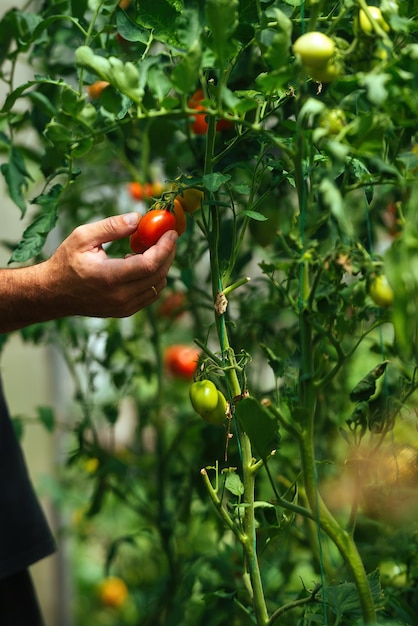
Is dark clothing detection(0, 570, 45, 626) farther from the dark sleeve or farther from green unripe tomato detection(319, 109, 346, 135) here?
green unripe tomato detection(319, 109, 346, 135)

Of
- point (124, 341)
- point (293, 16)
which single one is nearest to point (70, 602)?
point (124, 341)

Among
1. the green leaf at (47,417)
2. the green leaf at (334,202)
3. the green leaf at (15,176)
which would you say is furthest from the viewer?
the green leaf at (47,417)

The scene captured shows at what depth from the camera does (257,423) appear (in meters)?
0.79

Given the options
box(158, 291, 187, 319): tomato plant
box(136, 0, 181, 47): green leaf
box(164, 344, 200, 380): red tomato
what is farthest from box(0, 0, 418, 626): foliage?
box(164, 344, 200, 380): red tomato

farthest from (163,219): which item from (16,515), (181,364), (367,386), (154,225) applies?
(181,364)

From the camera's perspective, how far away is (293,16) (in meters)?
0.89

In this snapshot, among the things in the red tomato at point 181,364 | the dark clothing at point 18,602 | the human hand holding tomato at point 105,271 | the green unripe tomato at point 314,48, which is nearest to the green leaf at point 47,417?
the dark clothing at point 18,602

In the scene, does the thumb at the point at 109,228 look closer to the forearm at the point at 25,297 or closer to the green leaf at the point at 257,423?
the forearm at the point at 25,297

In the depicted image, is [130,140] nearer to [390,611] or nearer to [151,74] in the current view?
[151,74]

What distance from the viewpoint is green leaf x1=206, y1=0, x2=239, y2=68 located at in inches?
27.1

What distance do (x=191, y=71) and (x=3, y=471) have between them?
3.21 feet

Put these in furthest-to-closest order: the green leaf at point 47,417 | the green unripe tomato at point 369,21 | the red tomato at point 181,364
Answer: the red tomato at point 181,364, the green leaf at point 47,417, the green unripe tomato at point 369,21

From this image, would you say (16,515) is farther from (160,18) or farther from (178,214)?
(160,18)

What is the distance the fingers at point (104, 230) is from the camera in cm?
89
